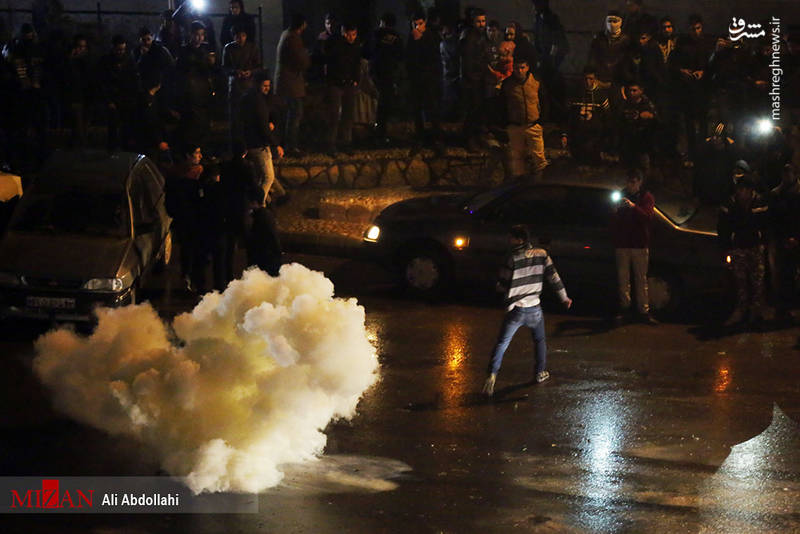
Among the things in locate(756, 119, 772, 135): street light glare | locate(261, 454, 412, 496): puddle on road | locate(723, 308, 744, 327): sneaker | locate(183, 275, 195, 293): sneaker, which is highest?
locate(756, 119, 772, 135): street light glare

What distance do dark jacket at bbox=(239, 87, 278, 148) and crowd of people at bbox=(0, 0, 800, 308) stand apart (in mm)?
19

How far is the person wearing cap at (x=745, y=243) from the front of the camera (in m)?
14.7

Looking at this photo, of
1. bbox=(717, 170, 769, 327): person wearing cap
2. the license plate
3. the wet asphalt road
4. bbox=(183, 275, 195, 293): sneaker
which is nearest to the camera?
the wet asphalt road

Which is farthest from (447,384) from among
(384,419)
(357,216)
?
(357,216)

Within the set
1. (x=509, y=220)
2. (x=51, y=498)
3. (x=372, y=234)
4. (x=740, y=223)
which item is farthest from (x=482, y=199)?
(x=51, y=498)

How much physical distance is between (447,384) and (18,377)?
4.05 meters

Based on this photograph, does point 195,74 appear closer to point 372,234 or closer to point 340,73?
point 340,73

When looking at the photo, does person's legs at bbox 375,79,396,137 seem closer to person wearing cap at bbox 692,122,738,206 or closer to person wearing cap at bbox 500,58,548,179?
person wearing cap at bbox 500,58,548,179

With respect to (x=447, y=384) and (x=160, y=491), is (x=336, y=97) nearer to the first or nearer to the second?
(x=447, y=384)

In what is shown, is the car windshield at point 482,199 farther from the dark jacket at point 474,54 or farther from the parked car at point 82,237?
the dark jacket at point 474,54

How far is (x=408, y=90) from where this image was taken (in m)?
22.2

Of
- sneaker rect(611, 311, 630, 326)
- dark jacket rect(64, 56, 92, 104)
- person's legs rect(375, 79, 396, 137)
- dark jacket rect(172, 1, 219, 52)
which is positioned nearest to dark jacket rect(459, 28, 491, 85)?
person's legs rect(375, 79, 396, 137)

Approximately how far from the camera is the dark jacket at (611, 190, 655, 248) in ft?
48.5

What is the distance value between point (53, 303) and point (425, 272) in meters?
4.57
